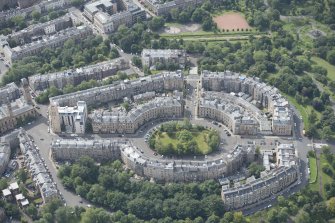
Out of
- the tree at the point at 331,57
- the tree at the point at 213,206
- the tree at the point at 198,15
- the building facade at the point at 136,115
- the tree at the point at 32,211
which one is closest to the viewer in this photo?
the tree at the point at 213,206

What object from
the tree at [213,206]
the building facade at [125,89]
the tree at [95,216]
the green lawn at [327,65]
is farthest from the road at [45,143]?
the green lawn at [327,65]

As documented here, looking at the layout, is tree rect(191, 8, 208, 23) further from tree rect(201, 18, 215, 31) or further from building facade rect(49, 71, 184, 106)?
building facade rect(49, 71, 184, 106)

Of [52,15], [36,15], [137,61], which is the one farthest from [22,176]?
[36,15]

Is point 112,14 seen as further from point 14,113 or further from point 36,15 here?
point 14,113

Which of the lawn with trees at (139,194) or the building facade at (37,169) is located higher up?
the building facade at (37,169)

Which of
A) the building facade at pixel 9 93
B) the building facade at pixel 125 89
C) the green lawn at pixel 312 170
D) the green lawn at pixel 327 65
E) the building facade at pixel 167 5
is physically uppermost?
the building facade at pixel 167 5

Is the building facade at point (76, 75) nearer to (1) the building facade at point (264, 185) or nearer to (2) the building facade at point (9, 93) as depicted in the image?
(2) the building facade at point (9, 93)

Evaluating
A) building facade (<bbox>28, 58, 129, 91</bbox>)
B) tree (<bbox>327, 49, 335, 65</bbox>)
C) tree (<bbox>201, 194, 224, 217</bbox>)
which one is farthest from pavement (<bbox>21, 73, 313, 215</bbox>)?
tree (<bbox>327, 49, 335, 65</bbox>)

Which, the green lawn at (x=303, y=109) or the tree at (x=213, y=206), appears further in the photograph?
the green lawn at (x=303, y=109)
